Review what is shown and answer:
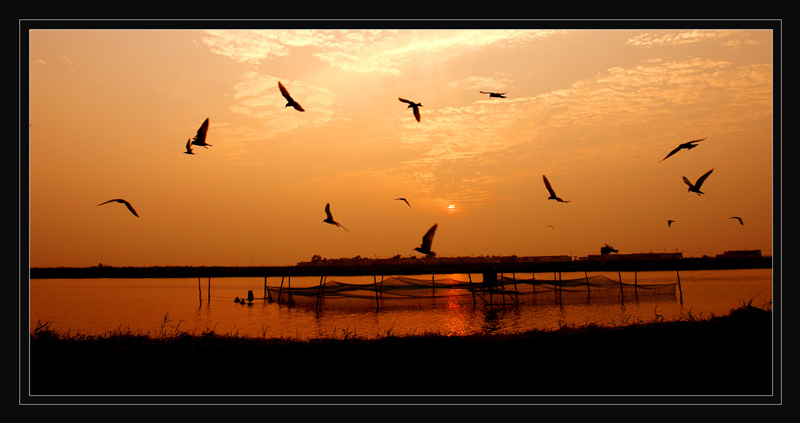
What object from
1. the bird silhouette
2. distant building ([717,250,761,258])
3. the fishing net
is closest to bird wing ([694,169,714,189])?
the bird silhouette

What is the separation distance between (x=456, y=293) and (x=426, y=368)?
73.9ft

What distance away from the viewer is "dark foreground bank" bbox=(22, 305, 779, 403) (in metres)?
7.66

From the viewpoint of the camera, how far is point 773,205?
257 inches

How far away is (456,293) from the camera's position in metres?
30.2

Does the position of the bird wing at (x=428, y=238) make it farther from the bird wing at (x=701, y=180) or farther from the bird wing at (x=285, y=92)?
the bird wing at (x=701, y=180)

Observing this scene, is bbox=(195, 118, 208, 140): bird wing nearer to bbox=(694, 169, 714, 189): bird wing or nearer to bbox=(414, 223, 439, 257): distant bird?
bbox=(414, 223, 439, 257): distant bird

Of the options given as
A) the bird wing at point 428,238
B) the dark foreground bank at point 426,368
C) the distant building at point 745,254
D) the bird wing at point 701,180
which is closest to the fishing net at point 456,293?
the bird wing at point 701,180

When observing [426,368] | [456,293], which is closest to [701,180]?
[426,368]

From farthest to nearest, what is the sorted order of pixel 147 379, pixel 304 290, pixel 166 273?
pixel 166 273, pixel 304 290, pixel 147 379

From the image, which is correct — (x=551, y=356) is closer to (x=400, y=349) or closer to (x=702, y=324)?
(x=400, y=349)

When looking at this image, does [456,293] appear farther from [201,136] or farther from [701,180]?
[201,136]
